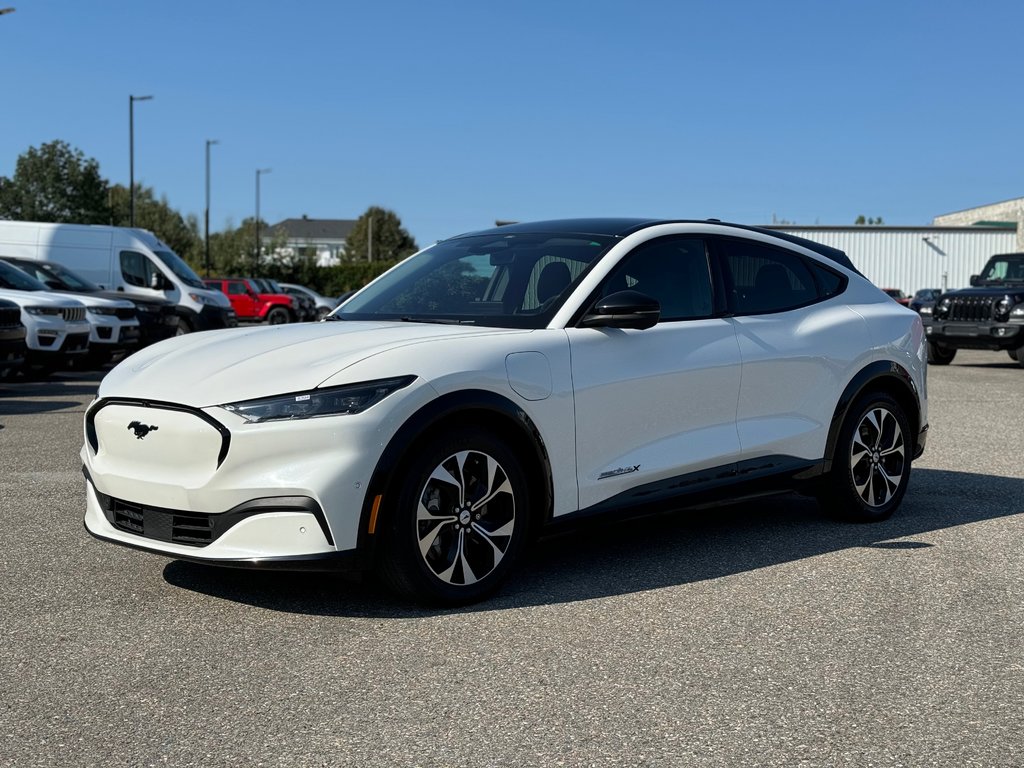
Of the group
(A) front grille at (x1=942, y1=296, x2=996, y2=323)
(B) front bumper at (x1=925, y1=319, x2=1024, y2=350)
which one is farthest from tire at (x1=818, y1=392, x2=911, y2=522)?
(A) front grille at (x1=942, y1=296, x2=996, y2=323)

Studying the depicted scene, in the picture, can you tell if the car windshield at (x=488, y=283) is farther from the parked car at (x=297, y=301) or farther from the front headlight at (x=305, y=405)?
the parked car at (x=297, y=301)

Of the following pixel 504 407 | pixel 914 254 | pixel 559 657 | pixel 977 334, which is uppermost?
pixel 914 254

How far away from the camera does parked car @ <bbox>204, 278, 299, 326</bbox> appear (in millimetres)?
38844

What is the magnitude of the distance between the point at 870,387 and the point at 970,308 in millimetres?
15414

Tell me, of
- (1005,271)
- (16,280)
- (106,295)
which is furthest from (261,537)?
(1005,271)

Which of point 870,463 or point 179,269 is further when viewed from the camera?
point 179,269

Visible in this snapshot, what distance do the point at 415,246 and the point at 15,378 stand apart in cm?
10043

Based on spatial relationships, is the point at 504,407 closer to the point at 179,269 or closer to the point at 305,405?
the point at 305,405

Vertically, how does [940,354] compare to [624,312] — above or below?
below

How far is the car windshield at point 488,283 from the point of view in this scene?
17.8 feet

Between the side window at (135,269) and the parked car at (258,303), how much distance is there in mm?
15820

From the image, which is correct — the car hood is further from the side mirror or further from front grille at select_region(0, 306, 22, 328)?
front grille at select_region(0, 306, 22, 328)

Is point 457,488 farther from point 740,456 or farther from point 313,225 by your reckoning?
point 313,225

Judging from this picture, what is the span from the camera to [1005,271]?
22422mm
